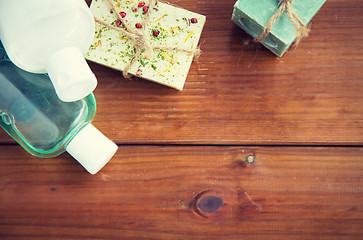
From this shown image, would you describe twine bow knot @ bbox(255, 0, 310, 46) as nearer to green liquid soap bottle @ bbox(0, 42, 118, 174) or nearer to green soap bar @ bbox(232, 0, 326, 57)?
green soap bar @ bbox(232, 0, 326, 57)

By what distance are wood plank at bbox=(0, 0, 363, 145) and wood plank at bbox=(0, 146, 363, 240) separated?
0.03m

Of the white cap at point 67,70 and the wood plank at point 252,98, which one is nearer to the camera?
the white cap at point 67,70

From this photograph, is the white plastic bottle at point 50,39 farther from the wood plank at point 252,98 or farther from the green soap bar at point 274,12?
the green soap bar at point 274,12

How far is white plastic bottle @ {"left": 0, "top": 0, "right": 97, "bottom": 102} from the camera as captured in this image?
397mm

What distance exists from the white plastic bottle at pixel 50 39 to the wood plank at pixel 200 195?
0.57ft

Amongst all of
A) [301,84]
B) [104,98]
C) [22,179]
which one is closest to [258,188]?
[301,84]

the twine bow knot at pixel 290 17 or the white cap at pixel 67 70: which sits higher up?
the twine bow knot at pixel 290 17

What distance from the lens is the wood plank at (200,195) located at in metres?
0.53

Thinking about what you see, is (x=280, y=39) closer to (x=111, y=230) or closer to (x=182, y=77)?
(x=182, y=77)

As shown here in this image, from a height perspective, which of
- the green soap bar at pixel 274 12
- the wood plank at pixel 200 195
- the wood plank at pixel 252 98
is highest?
the green soap bar at pixel 274 12

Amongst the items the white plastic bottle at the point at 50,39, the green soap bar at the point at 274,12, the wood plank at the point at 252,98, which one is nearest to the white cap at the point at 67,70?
the white plastic bottle at the point at 50,39

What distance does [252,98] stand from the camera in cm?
53

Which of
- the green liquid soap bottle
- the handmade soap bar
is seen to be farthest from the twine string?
the green liquid soap bottle

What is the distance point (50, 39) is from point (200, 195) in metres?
0.33
